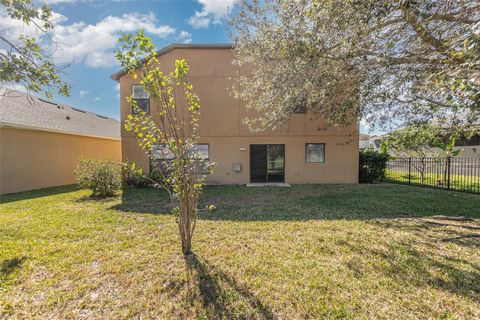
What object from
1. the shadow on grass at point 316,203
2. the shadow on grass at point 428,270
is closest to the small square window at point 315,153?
the shadow on grass at point 316,203

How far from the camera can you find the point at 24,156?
10.4 meters

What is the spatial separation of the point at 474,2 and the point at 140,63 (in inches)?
246

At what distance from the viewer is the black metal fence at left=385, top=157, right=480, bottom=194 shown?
996 cm

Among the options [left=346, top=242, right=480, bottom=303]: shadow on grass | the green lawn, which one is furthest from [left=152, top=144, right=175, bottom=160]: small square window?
[left=346, top=242, right=480, bottom=303]: shadow on grass

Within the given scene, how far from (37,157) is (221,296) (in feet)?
42.0

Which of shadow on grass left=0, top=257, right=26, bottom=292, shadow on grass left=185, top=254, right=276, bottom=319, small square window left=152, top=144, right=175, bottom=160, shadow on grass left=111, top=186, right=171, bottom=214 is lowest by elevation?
shadow on grass left=185, top=254, right=276, bottom=319

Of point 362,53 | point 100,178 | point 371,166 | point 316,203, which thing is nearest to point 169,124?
point 362,53

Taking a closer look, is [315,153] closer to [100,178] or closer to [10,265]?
[100,178]

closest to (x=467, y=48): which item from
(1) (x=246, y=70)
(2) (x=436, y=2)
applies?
(2) (x=436, y=2)

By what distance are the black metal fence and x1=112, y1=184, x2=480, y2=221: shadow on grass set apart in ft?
4.96

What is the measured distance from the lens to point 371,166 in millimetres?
12266

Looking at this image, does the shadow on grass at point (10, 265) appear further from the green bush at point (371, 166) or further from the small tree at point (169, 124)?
the green bush at point (371, 166)

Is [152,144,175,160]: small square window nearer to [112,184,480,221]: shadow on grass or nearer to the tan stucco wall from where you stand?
[112,184,480,221]: shadow on grass

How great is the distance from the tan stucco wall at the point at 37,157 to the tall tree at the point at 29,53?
661 centimetres
